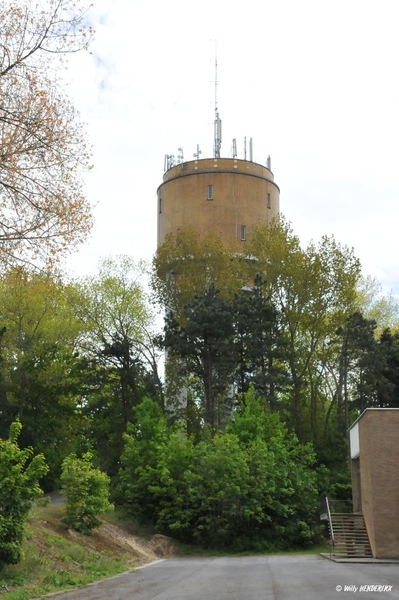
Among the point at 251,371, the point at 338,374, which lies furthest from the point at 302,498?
the point at 338,374

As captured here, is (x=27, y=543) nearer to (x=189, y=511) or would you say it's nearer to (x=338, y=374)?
(x=189, y=511)

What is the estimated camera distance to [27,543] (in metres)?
21.1

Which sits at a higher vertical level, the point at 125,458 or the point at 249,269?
the point at 249,269

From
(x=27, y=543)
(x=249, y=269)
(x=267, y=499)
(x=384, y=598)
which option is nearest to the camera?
(x=384, y=598)

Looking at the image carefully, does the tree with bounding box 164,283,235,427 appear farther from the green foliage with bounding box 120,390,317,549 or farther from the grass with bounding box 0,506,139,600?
the grass with bounding box 0,506,139,600

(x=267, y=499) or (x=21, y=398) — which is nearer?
(x=267, y=499)

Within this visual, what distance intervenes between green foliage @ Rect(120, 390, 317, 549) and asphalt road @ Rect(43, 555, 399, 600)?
10551 mm

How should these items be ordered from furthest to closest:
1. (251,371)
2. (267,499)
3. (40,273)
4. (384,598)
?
(251,371)
(267,499)
(40,273)
(384,598)

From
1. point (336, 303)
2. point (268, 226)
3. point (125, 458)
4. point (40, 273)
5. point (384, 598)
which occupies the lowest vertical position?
point (384, 598)

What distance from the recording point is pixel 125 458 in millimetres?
36750

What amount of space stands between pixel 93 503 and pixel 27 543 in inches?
234

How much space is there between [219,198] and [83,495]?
23600mm

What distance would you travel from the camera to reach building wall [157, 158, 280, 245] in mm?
45719

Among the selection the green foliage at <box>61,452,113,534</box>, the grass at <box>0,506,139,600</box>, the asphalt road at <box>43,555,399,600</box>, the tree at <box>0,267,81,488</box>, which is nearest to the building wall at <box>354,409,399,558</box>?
the asphalt road at <box>43,555,399,600</box>
